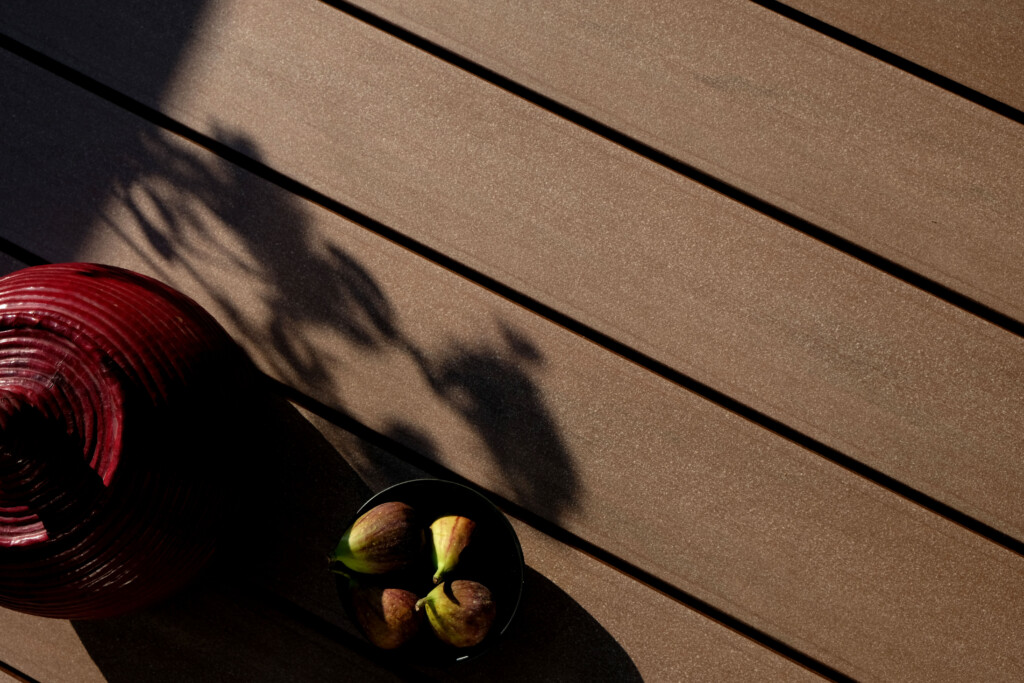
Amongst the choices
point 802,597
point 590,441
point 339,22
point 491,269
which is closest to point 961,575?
point 802,597

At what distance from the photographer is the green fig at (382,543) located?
2.99 ft

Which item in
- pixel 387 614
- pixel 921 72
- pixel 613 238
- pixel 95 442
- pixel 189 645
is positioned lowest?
pixel 189 645

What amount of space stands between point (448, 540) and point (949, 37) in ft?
3.33

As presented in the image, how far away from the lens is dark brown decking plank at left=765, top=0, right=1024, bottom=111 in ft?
3.72

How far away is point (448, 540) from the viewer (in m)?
0.93

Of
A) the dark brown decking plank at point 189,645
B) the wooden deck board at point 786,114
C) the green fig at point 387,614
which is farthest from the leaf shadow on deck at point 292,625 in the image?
the wooden deck board at point 786,114

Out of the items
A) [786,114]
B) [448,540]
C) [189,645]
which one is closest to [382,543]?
[448,540]

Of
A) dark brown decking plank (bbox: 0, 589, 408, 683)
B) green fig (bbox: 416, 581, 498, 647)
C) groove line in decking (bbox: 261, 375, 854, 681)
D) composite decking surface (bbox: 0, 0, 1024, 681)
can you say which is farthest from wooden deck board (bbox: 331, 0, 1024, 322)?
dark brown decking plank (bbox: 0, 589, 408, 683)

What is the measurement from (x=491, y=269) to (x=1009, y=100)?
2.62 ft

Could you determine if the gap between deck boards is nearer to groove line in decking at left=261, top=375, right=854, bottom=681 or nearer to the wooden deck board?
Result: the wooden deck board

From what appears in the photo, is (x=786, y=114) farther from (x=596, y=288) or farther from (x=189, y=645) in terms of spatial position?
(x=189, y=645)

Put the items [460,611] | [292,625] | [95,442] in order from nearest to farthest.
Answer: [95,442]
[460,611]
[292,625]

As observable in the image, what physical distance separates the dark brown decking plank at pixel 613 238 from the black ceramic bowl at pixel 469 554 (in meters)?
0.29

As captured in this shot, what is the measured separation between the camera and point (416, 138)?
112 centimetres
